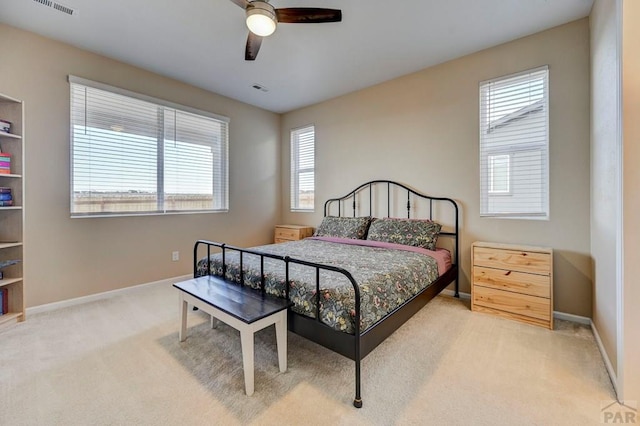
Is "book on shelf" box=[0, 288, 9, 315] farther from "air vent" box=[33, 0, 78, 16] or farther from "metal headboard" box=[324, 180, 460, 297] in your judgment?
"metal headboard" box=[324, 180, 460, 297]

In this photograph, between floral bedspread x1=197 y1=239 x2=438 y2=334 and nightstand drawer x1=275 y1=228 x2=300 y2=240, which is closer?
floral bedspread x1=197 y1=239 x2=438 y2=334

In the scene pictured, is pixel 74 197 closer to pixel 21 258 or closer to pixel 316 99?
pixel 21 258

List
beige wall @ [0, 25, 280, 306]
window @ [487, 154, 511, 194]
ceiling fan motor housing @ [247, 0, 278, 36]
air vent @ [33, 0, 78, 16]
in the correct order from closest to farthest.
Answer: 1. ceiling fan motor housing @ [247, 0, 278, 36]
2. air vent @ [33, 0, 78, 16]
3. beige wall @ [0, 25, 280, 306]
4. window @ [487, 154, 511, 194]

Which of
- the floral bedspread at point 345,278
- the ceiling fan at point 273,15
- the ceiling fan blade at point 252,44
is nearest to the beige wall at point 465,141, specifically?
the floral bedspread at point 345,278

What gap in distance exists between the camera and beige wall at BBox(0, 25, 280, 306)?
2.74 meters

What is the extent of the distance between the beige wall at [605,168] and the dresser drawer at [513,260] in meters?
0.35

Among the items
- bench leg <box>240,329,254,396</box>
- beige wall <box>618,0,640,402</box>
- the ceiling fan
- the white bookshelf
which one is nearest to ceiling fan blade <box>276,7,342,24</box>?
the ceiling fan

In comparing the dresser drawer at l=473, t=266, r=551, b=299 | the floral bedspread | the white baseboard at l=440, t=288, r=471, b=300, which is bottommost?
the white baseboard at l=440, t=288, r=471, b=300

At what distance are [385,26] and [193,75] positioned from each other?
2.51 m

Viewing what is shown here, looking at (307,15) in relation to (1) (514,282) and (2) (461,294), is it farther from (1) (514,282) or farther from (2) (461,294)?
(2) (461,294)

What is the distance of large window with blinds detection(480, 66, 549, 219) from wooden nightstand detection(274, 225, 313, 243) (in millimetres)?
2625

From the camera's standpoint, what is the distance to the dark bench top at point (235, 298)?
1700mm

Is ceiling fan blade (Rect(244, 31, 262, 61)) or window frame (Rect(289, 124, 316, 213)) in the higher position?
ceiling fan blade (Rect(244, 31, 262, 61))

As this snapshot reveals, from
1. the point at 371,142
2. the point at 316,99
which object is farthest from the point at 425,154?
the point at 316,99
